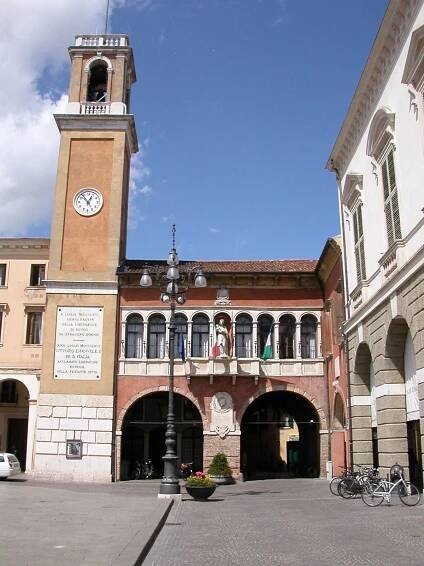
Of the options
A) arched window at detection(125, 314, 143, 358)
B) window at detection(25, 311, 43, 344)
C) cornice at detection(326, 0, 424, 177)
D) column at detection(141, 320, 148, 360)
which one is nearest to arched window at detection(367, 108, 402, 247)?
cornice at detection(326, 0, 424, 177)

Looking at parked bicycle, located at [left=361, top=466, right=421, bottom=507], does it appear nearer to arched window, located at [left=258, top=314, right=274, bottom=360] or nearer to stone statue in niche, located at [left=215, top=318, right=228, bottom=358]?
stone statue in niche, located at [left=215, top=318, right=228, bottom=358]

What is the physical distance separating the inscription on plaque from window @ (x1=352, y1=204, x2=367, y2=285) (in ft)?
45.0

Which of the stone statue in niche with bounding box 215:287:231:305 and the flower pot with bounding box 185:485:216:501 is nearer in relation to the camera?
the flower pot with bounding box 185:485:216:501

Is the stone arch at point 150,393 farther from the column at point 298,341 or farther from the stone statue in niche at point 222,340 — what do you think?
the column at point 298,341

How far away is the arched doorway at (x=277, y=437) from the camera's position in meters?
31.7

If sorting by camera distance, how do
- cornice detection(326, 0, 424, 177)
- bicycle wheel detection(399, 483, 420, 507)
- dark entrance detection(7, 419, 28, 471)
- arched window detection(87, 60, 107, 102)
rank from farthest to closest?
dark entrance detection(7, 419, 28, 471) → arched window detection(87, 60, 107, 102) → cornice detection(326, 0, 424, 177) → bicycle wheel detection(399, 483, 420, 507)

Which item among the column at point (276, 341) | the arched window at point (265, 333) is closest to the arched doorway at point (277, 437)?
the column at point (276, 341)

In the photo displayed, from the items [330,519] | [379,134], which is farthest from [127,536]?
[379,134]

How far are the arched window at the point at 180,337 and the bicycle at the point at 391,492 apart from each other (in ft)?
46.9

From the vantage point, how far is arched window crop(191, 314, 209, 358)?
98.4ft

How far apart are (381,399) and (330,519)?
17.2ft

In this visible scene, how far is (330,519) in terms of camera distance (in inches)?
521

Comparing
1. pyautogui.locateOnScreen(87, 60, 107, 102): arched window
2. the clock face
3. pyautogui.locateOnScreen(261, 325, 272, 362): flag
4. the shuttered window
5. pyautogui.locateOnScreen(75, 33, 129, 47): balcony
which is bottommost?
pyautogui.locateOnScreen(261, 325, 272, 362): flag

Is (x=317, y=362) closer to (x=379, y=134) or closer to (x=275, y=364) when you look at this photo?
(x=275, y=364)
